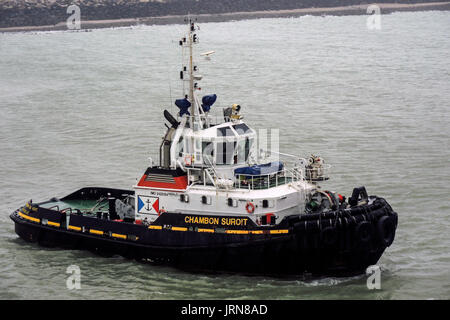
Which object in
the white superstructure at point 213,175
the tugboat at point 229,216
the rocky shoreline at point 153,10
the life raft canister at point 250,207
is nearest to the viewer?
the tugboat at point 229,216

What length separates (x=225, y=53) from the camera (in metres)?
60.8

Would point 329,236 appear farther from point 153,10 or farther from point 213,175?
point 153,10

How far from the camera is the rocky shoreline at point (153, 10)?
94750 millimetres

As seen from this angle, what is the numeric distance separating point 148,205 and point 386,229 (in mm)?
6116

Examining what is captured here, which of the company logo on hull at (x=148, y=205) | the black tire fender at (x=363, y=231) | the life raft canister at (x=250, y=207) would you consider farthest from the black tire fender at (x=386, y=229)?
the company logo on hull at (x=148, y=205)

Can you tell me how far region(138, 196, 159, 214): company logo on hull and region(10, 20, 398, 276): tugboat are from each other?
3cm

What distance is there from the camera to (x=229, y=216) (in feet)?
61.1

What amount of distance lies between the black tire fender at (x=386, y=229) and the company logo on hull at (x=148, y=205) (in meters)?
5.69

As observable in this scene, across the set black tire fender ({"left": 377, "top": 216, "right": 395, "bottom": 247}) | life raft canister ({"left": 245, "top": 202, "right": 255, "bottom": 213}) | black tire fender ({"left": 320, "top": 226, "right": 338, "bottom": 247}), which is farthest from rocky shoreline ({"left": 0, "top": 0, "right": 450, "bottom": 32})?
black tire fender ({"left": 320, "top": 226, "right": 338, "bottom": 247})

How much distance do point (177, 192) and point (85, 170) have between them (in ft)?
35.4

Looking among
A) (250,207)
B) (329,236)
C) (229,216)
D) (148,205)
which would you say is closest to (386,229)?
(329,236)

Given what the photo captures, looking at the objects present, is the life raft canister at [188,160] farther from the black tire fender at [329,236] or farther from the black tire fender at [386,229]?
the black tire fender at [386,229]

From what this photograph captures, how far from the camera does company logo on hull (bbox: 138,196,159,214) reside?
20.0m
